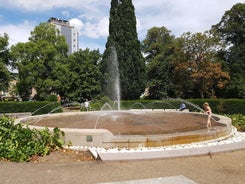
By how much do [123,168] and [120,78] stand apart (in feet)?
81.5

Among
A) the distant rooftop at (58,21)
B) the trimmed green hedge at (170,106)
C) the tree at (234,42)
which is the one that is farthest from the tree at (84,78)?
the distant rooftop at (58,21)

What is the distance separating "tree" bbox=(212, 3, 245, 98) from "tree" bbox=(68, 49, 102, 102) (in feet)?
52.3

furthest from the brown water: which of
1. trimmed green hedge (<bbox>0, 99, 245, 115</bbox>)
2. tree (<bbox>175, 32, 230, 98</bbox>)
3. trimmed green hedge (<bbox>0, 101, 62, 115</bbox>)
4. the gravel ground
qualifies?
tree (<bbox>175, 32, 230, 98</bbox>)

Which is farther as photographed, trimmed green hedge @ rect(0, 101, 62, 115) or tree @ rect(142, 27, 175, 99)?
tree @ rect(142, 27, 175, 99)

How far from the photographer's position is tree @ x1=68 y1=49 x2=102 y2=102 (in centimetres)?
3203

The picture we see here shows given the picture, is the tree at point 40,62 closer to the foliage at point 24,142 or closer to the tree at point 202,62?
the tree at point 202,62

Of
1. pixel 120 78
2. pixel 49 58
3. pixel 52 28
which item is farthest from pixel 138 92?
pixel 52 28

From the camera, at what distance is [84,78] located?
106 feet

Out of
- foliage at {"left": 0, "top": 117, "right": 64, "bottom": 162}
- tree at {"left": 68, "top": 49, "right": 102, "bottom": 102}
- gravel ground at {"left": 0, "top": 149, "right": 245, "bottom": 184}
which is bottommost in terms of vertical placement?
gravel ground at {"left": 0, "top": 149, "right": 245, "bottom": 184}

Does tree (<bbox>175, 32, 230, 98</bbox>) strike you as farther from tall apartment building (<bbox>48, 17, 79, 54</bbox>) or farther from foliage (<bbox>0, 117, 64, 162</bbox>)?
tall apartment building (<bbox>48, 17, 79, 54</bbox>)

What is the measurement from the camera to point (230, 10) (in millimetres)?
33875

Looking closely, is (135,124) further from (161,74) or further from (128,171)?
(161,74)

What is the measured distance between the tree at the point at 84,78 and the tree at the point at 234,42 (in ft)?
52.3

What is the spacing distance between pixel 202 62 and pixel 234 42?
9288 mm
